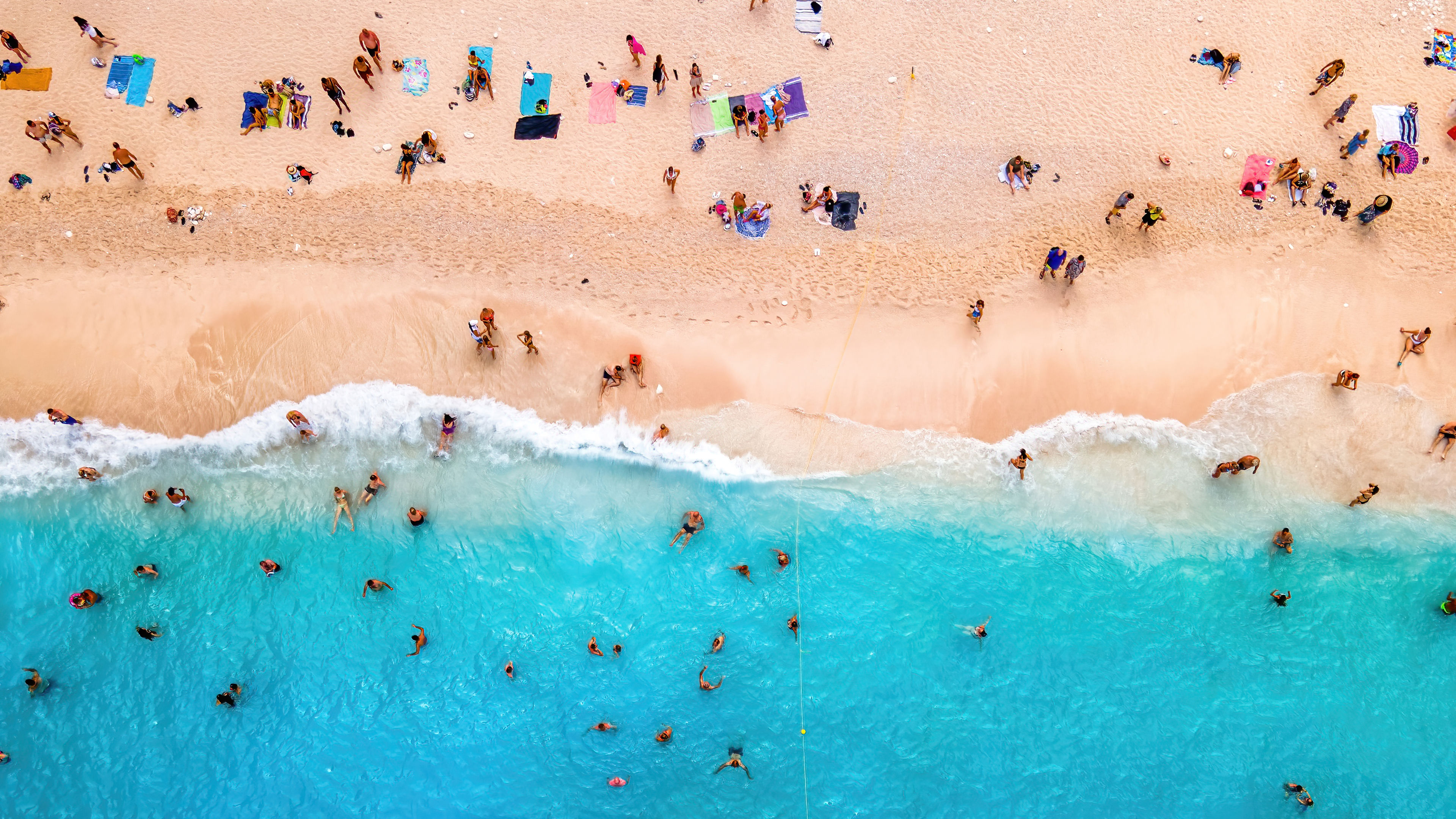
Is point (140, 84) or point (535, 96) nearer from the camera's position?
point (140, 84)

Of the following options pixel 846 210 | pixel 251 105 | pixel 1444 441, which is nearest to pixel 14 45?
pixel 251 105

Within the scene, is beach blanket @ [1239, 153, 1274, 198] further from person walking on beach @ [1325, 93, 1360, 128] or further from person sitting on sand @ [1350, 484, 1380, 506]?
person sitting on sand @ [1350, 484, 1380, 506]

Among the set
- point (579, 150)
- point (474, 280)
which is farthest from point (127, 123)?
point (579, 150)

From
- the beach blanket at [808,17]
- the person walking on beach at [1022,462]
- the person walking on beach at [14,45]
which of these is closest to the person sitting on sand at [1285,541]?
the person walking on beach at [1022,462]

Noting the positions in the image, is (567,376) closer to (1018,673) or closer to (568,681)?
Answer: (568,681)

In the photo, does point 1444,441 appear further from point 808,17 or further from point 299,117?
point 299,117

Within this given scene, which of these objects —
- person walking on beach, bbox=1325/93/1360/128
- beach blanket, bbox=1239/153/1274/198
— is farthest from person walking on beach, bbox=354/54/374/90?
person walking on beach, bbox=1325/93/1360/128
